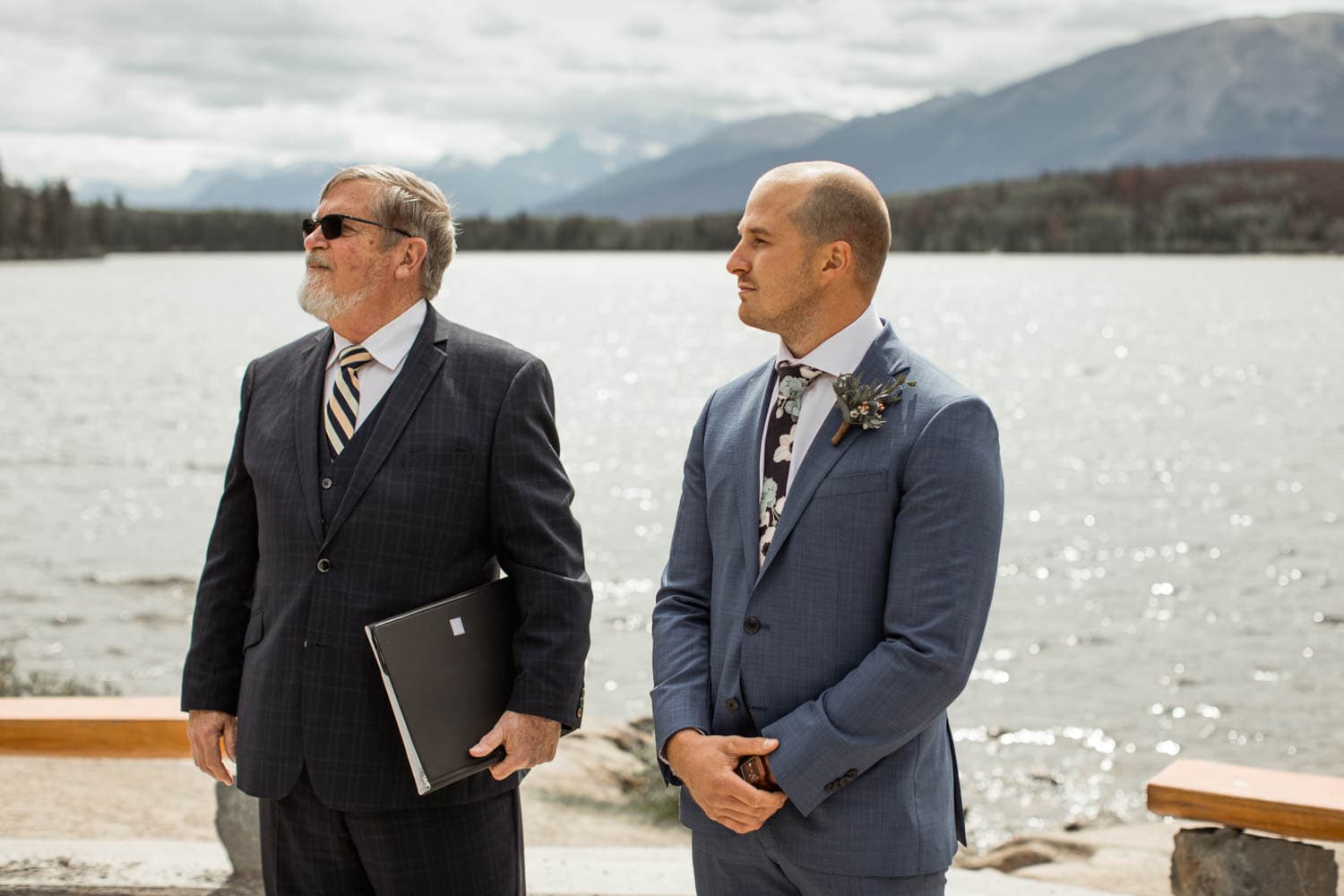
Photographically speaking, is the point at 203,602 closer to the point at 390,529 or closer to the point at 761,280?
the point at 390,529

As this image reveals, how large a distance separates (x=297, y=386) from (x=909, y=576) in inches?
61.4

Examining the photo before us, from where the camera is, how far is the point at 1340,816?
3.96 m

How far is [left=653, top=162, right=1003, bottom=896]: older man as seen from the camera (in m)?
2.66

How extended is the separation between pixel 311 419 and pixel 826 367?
124cm

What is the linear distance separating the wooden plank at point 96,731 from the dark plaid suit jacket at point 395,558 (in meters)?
1.47

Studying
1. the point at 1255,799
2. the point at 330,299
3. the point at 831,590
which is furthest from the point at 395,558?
the point at 1255,799

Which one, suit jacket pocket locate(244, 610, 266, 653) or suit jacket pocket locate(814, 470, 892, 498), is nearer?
suit jacket pocket locate(814, 470, 892, 498)

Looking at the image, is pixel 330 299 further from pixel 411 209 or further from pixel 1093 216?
pixel 1093 216

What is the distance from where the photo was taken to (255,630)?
3.26m

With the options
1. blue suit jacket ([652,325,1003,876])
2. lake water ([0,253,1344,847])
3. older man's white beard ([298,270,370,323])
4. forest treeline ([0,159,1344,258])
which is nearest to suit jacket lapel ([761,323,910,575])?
blue suit jacket ([652,325,1003,876])

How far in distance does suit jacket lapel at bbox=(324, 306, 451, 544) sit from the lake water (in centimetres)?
733

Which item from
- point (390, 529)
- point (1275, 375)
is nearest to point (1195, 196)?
point (1275, 375)

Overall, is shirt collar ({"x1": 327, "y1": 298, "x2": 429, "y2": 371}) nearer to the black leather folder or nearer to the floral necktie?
the black leather folder

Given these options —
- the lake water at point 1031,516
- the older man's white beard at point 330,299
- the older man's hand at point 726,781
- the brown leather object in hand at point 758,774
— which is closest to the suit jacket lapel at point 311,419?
the older man's white beard at point 330,299
